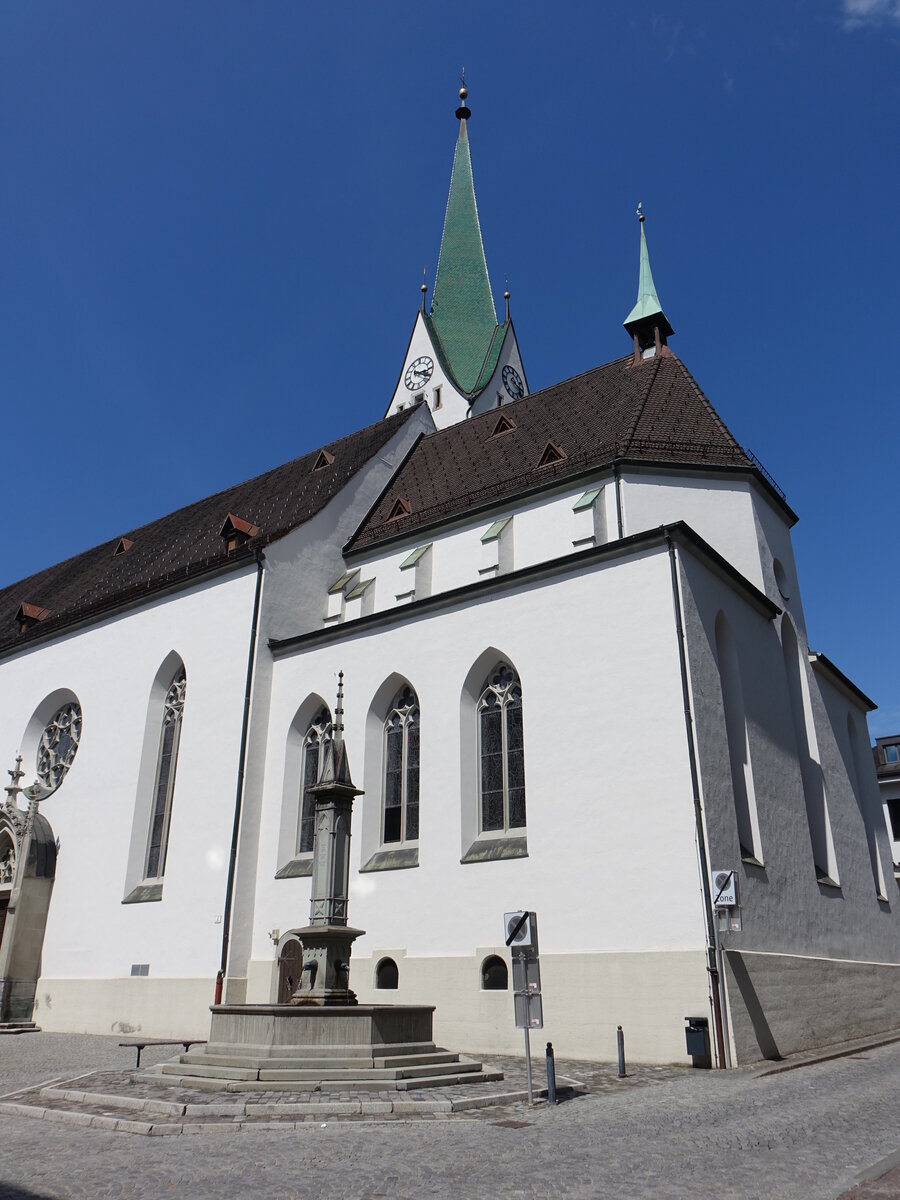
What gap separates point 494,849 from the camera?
15.5m

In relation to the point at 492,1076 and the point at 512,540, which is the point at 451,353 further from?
the point at 492,1076

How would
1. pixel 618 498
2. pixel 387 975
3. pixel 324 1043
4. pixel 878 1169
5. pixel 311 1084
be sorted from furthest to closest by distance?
pixel 618 498
pixel 387 975
pixel 324 1043
pixel 311 1084
pixel 878 1169

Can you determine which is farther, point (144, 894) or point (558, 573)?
point (144, 894)

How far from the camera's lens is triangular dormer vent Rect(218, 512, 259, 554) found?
2230cm

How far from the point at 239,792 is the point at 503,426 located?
11.1 meters

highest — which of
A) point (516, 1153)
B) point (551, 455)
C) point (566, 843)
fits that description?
point (551, 455)

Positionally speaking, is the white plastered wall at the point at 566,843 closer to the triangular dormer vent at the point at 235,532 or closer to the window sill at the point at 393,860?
the window sill at the point at 393,860

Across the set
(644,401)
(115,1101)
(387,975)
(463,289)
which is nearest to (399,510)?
(644,401)

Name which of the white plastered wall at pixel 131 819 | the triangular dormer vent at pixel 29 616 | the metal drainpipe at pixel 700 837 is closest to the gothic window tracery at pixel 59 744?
the white plastered wall at pixel 131 819

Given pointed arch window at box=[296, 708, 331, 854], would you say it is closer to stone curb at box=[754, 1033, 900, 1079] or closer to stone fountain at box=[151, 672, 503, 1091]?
stone fountain at box=[151, 672, 503, 1091]

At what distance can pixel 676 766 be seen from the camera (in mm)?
13883

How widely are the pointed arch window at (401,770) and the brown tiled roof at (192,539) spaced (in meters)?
4.92

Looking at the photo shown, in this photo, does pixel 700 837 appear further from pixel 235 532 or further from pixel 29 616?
pixel 29 616

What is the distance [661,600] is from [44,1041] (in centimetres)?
1327
